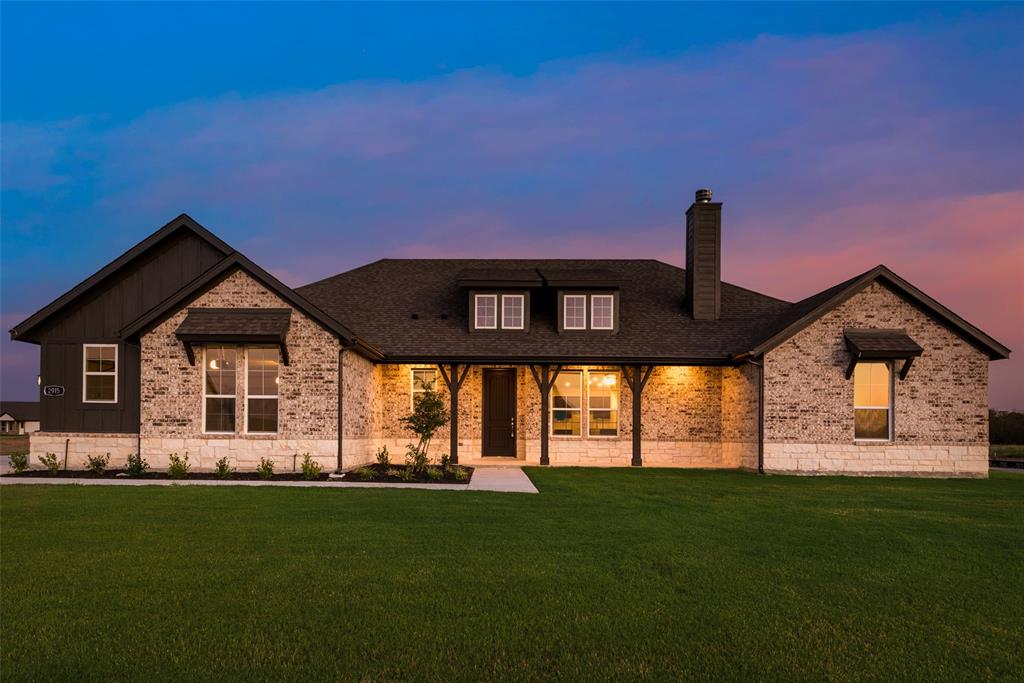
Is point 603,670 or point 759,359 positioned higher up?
point 759,359

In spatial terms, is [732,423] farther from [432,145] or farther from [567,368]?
[432,145]

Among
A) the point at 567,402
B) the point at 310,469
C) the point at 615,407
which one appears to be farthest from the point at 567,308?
the point at 310,469

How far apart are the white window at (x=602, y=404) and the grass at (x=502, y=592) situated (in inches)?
343

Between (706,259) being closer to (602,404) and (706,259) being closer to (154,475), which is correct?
(602,404)

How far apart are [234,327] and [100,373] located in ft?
14.0

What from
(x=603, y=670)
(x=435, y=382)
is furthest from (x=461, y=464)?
(x=603, y=670)

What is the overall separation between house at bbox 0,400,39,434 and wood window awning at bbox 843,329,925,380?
66.8 meters

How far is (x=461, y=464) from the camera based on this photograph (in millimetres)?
19266

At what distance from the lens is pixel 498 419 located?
2025 cm

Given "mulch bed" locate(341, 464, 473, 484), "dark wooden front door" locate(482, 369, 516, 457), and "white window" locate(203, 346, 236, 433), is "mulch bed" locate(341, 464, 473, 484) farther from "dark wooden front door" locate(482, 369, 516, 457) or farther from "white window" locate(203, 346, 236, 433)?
"dark wooden front door" locate(482, 369, 516, 457)

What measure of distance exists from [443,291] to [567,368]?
5220 millimetres

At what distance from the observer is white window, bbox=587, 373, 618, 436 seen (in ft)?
64.5

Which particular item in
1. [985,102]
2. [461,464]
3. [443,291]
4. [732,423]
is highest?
[985,102]

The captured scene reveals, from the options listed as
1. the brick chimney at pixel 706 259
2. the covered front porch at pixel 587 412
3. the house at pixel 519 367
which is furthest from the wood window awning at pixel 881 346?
the brick chimney at pixel 706 259
